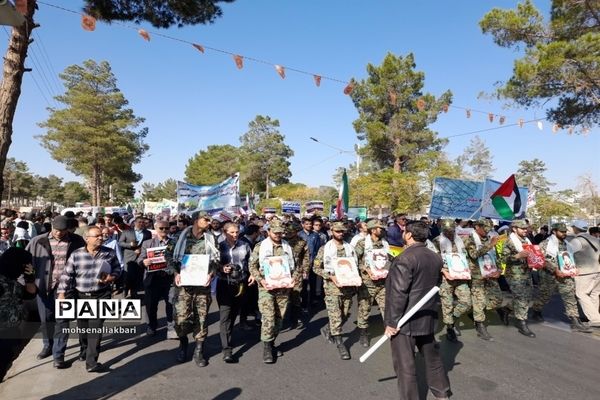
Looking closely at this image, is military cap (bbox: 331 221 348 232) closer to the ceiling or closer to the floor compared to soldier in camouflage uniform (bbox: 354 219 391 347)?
closer to the ceiling

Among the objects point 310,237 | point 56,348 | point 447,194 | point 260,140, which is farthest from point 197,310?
point 260,140

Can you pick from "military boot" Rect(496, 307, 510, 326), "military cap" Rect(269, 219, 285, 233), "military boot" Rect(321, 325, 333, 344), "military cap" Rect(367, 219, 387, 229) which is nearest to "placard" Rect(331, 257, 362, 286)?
"military cap" Rect(367, 219, 387, 229)

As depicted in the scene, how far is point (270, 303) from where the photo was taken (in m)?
5.20

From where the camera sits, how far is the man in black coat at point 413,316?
12.3 ft

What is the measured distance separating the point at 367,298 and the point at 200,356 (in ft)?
8.22

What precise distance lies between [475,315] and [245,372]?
3.81 m

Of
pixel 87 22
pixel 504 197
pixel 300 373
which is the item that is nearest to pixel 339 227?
pixel 300 373

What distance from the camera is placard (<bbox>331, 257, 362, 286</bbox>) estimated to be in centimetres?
545

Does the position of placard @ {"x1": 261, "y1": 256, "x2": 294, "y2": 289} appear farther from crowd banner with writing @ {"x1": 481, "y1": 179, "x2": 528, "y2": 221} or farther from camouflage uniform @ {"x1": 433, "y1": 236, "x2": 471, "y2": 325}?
crowd banner with writing @ {"x1": 481, "y1": 179, "x2": 528, "y2": 221}

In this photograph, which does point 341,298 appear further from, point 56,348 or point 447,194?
point 447,194

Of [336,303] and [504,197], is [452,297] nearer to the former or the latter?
[336,303]

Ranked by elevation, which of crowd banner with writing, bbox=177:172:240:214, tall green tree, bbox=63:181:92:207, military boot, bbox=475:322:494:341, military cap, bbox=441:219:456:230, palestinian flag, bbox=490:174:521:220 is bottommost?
military boot, bbox=475:322:494:341

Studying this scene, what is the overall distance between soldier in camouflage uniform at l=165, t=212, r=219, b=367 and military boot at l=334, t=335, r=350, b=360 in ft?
5.85

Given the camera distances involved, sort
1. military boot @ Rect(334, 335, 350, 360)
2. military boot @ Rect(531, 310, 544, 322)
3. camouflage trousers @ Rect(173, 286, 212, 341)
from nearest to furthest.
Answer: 1. camouflage trousers @ Rect(173, 286, 212, 341)
2. military boot @ Rect(334, 335, 350, 360)
3. military boot @ Rect(531, 310, 544, 322)
